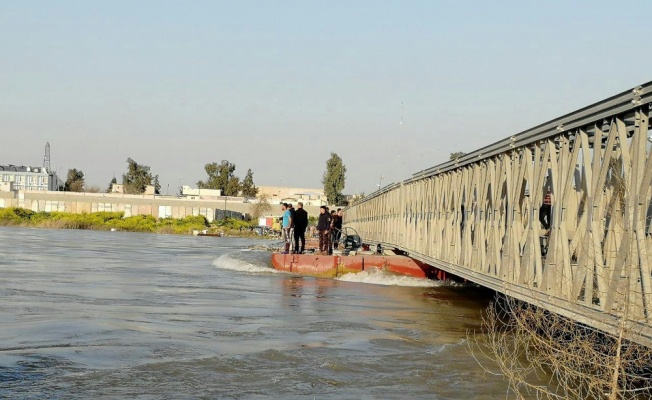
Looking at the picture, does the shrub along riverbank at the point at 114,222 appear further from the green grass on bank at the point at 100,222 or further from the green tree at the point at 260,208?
the green tree at the point at 260,208

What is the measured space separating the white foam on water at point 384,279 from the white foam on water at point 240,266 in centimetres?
309

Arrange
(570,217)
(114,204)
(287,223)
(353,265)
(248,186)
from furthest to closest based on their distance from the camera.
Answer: (248,186) → (114,204) → (287,223) → (353,265) → (570,217)

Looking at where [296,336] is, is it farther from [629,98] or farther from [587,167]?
[629,98]

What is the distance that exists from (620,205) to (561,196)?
1.65 metres

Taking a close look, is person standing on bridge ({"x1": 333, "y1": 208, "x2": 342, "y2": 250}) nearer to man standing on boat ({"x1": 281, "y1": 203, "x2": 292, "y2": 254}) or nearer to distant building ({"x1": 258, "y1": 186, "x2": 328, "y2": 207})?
man standing on boat ({"x1": 281, "y1": 203, "x2": 292, "y2": 254})

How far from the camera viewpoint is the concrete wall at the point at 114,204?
131125 mm

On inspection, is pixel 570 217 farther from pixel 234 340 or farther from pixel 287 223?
pixel 287 223

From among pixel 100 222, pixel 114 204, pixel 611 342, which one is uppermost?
pixel 114 204

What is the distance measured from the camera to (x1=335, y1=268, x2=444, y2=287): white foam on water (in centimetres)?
2834

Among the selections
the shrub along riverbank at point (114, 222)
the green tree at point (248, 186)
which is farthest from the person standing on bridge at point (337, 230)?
the green tree at point (248, 186)

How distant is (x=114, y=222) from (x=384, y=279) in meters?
91.9

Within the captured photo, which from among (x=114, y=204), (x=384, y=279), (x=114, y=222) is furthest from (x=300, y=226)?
(x=114, y=204)

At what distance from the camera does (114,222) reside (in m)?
117

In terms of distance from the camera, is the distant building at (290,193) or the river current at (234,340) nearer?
the river current at (234,340)
